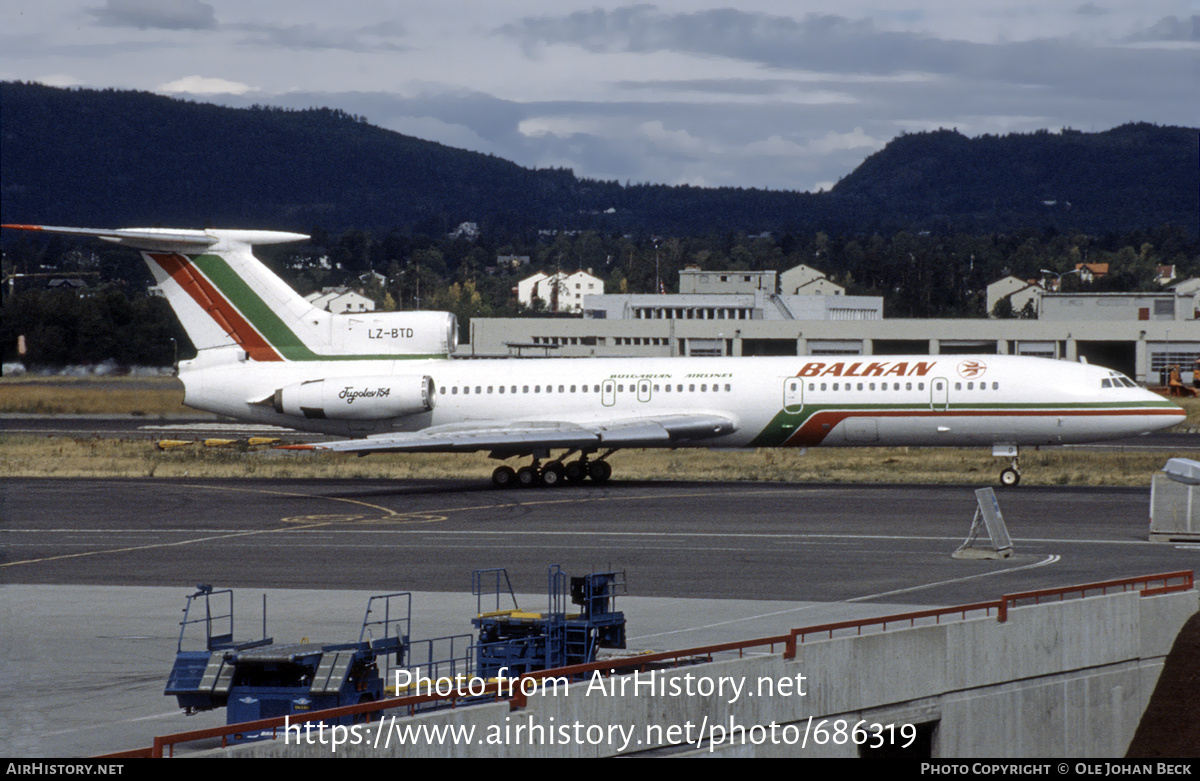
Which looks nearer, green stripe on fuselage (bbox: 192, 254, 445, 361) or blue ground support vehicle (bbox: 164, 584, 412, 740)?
blue ground support vehicle (bbox: 164, 584, 412, 740)

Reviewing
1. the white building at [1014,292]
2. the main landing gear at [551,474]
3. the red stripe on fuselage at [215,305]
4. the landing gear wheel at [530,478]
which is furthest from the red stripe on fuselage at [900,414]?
the white building at [1014,292]

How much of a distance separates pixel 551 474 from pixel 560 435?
283 cm

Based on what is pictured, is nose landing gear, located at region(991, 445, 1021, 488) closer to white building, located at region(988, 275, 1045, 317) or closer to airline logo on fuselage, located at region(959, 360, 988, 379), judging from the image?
airline logo on fuselage, located at region(959, 360, 988, 379)

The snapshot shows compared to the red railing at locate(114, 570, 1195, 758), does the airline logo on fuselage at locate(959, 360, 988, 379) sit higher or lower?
higher

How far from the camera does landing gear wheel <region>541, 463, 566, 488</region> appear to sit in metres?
45.7

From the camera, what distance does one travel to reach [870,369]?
44125 mm

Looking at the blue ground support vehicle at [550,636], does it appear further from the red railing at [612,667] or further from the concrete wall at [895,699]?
the concrete wall at [895,699]

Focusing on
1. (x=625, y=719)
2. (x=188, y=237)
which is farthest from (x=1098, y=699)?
(x=188, y=237)

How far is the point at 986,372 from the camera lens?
43312 millimetres

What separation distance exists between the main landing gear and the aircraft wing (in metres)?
1.54

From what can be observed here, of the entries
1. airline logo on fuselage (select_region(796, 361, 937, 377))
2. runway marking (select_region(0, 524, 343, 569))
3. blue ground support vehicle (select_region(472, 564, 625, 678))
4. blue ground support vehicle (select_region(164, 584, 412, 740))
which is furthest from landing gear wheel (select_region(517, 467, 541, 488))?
blue ground support vehicle (select_region(164, 584, 412, 740))

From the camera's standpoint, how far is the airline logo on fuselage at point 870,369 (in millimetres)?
43750

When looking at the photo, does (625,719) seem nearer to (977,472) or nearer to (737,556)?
(737,556)
